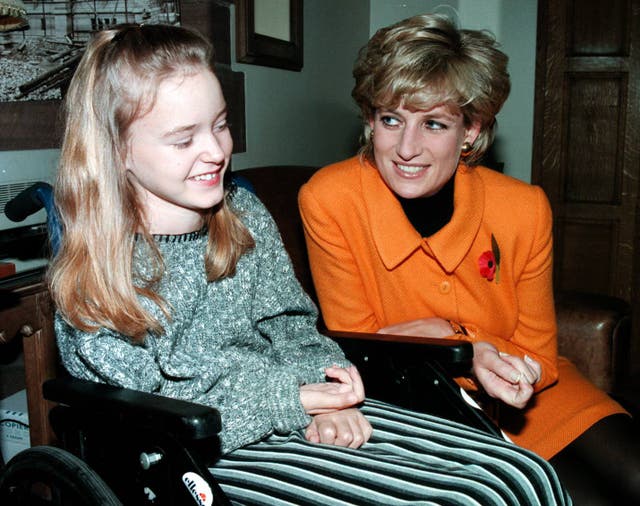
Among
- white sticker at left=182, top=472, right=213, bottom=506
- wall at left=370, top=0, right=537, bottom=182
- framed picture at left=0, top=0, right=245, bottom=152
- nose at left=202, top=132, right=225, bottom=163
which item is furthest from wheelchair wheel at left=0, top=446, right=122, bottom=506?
wall at left=370, top=0, right=537, bottom=182

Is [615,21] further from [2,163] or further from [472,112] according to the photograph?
[2,163]

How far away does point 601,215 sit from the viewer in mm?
3475

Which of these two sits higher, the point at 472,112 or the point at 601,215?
the point at 472,112

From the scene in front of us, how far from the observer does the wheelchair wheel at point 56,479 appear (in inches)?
39.9

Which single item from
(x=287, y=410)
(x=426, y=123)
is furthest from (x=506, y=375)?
(x=426, y=123)

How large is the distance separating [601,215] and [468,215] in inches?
84.8

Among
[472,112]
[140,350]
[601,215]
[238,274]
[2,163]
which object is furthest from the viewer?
[601,215]

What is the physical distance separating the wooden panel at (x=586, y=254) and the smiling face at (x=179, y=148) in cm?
270

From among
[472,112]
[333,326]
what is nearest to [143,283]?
[333,326]

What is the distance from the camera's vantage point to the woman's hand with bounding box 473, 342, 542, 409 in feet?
4.49

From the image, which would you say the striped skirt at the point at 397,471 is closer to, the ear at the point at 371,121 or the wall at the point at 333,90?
the ear at the point at 371,121

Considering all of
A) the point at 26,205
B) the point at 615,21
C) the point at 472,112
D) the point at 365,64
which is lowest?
the point at 26,205

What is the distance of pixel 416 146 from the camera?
5.04 feet

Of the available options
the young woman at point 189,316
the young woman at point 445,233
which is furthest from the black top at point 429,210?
the young woman at point 189,316
